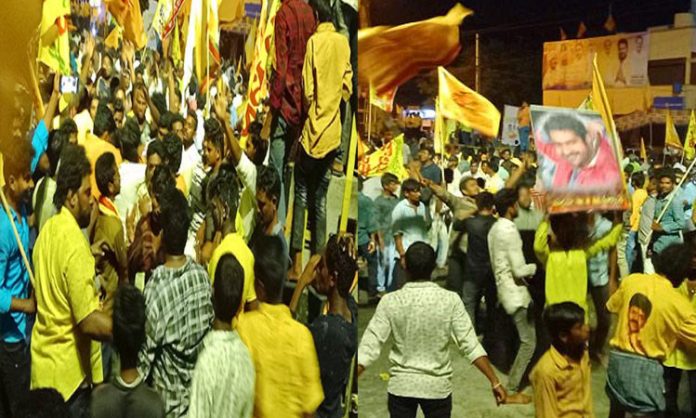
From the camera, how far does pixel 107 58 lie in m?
3.03

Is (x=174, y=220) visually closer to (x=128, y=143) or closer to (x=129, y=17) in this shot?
(x=128, y=143)

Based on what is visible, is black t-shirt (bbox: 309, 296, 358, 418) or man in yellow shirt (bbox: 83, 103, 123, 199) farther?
black t-shirt (bbox: 309, 296, 358, 418)

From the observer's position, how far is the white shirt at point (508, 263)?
336 centimetres

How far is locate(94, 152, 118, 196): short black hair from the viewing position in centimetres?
299

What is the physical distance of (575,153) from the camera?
137 inches

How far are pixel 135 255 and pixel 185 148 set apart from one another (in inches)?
18.2

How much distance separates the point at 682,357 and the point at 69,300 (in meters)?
2.61

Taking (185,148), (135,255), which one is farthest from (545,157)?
(135,255)

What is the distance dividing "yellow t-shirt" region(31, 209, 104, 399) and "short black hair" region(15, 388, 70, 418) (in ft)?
0.08

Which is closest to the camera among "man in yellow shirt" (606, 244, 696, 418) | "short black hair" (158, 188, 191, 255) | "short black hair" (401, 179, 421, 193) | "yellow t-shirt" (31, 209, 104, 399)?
"yellow t-shirt" (31, 209, 104, 399)

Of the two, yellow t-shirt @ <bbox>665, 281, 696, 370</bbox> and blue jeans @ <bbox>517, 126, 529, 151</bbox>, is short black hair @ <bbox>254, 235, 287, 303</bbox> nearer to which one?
blue jeans @ <bbox>517, 126, 529, 151</bbox>

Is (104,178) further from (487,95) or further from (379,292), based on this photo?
(487,95)

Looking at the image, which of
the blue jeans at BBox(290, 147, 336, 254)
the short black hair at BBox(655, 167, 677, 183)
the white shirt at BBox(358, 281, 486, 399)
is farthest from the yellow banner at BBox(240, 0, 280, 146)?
the short black hair at BBox(655, 167, 677, 183)

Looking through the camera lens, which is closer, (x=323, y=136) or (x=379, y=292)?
(x=323, y=136)
